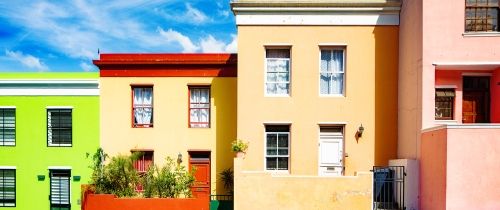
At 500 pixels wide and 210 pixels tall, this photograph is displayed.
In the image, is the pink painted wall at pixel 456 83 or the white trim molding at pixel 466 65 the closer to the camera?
the white trim molding at pixel 466 65

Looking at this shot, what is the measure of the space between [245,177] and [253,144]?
1.98m

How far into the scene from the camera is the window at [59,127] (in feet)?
55.1

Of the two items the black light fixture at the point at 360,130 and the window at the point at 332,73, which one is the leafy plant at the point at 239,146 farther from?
the black light fixture at the point at 360,130

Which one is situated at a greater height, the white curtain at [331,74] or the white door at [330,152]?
the white curtain at [331,74]

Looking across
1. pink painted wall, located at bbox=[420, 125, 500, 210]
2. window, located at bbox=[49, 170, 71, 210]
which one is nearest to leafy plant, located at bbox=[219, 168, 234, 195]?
window, located at bbox=[49, 170, 71, 210]

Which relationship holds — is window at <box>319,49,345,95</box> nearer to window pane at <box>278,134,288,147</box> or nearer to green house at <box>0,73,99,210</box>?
window pane at <box>278,134,288,147</box>

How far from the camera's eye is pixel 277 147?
15.3 meters

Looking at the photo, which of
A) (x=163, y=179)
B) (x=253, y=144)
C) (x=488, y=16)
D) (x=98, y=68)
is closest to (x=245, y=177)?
(x=253, y=144)

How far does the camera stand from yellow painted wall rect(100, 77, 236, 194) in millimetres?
16359

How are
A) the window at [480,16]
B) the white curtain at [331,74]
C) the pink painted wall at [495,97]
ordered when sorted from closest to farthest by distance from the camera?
the window at [480,16] < the pink painted wall at [495,97] < the white curtain at [331,74]

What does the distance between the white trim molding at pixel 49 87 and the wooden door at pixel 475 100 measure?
43.9ft

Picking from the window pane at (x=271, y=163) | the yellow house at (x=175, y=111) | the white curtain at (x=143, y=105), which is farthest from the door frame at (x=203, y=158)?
the window pane at (x=271, y=163)

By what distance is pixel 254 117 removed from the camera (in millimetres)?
15094

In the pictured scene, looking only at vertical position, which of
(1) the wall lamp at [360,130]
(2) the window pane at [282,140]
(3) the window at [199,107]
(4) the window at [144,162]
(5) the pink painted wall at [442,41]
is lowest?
(4) the window at [144,162]
